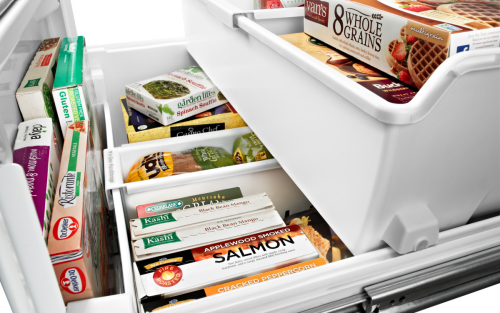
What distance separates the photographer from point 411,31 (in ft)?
2.33

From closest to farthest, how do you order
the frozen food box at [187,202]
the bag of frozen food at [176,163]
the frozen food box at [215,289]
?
the frozen food box at [215,289] < the frozen food box at [187,202] < the bag of frozen food at [176,163]

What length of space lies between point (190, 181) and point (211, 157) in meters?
0.17

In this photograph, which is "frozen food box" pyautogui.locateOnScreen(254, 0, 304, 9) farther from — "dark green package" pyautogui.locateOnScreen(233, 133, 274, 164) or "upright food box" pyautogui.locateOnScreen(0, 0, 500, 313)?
"dark green package" pyautogui.locateOnScreen(233, 133, 274, 164)

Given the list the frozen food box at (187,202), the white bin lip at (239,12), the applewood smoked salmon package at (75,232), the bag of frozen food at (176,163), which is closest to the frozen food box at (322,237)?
the frozen food box at (187,202)

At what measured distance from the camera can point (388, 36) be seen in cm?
78

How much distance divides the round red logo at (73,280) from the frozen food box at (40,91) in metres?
0.43

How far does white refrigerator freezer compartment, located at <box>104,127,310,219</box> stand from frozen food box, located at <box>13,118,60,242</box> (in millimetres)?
269

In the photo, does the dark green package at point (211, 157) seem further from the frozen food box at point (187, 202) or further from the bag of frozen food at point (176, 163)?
the frozen food box at point (187, 202)

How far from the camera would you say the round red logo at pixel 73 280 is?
2.13ft

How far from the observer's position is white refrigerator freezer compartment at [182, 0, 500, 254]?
23.4 inches

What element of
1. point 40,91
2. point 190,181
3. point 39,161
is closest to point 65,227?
point 39,161

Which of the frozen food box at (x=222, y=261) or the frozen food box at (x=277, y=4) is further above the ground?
the frozen food box at (x=277, y=4)

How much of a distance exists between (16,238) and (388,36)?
74 cm

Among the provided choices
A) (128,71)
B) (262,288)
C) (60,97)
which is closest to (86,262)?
(262,288)
